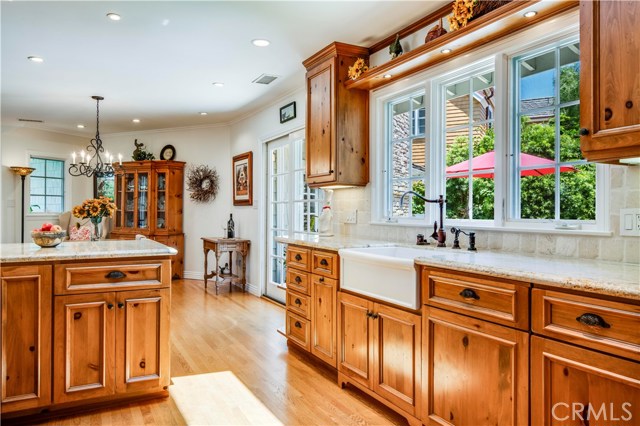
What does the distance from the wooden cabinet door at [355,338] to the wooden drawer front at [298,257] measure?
1.69 feet

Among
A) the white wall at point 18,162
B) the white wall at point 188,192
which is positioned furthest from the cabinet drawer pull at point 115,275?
the white wall at point 18,162

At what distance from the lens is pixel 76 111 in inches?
229

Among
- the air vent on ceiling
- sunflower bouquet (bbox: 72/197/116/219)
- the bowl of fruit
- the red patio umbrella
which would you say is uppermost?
the air vent on ceiling

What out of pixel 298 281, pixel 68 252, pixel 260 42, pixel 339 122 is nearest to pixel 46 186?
pixel 260 42

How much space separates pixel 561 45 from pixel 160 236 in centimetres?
612

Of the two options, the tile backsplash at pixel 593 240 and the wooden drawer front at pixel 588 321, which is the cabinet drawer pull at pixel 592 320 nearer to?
the wooden drawer front at pixel 588 321

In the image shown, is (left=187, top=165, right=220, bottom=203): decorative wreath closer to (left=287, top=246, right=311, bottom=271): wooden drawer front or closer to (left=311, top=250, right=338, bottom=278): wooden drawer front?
(left=287, top=246, right=311, bottom=271): wooden drawer front

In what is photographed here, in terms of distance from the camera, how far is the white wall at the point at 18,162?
653 cm

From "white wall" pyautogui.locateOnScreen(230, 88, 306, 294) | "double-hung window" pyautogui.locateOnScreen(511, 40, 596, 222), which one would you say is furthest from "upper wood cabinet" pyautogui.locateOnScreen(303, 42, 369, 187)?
"white wall" pyautogui.locateOnScreen(230, 88, 306, 294)

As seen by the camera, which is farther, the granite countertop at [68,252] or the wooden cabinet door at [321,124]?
the wooden cabinet door at [321,124]

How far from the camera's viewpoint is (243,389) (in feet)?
8.83

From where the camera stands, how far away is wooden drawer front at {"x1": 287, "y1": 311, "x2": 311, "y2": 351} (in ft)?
10.3

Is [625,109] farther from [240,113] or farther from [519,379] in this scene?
[240,113]

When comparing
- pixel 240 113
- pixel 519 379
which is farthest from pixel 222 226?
pixel 519 379
